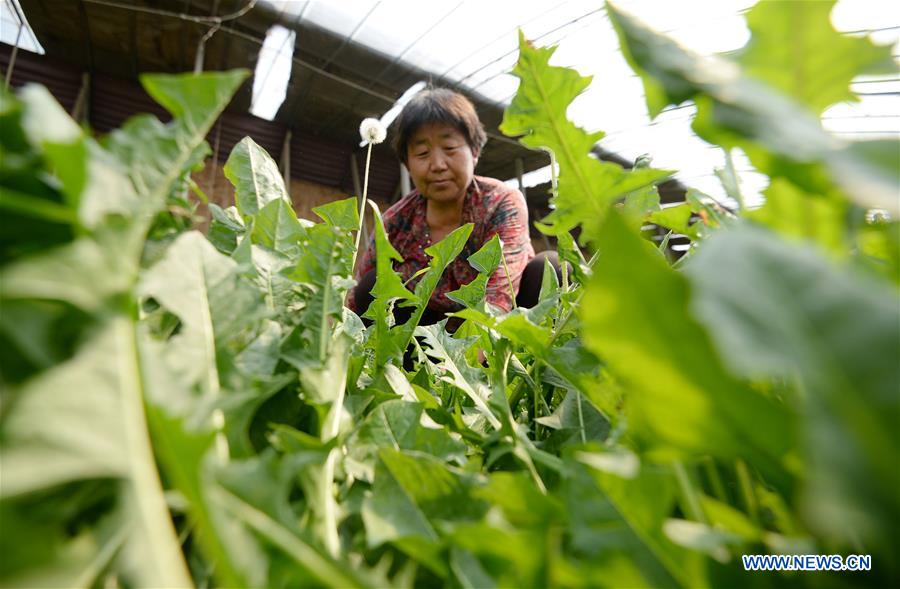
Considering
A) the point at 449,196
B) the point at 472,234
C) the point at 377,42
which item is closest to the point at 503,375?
the point at 472,234

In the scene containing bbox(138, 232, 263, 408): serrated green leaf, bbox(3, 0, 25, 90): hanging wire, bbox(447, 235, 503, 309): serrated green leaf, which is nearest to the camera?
bbox(138, 232, 263, 408): serrated green leaf

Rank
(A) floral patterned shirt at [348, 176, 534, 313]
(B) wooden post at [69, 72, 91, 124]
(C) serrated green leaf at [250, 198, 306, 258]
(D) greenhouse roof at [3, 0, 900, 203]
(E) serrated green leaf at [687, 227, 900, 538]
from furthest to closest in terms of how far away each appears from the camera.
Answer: (B) wooden post at [69, 72, 91, 124]
(D) greenhouse roof at [3, 0, 900, 203]
(A) floral patterned shirt at [348, 176, 534, 313]
(C) serrated green leaf at [250, 198, 306, 258]
(E) serrated green leaf at [687, 227, 900, 538]

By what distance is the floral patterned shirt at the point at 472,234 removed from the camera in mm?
1583

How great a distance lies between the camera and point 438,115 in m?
1.76

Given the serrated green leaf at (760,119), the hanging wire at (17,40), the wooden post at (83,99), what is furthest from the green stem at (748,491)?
the wooden post at (83,99)

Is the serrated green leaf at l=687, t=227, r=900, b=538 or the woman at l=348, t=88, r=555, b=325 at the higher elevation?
the woman at l=348, t=88, r=555, b=325

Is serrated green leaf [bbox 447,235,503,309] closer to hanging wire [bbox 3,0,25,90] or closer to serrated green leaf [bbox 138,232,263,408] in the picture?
serrated green leaf [bbox 138,232,263,408]

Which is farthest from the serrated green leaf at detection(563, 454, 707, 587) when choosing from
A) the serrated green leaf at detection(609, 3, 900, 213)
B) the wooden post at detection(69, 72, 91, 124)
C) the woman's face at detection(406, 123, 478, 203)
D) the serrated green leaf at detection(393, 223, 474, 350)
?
the wooden post at detection(69, 72, 91, 124)

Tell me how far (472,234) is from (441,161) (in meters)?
0.29

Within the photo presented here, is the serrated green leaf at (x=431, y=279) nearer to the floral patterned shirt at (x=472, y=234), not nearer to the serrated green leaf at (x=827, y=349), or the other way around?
the serrated green leaf at (x=827, y=349)

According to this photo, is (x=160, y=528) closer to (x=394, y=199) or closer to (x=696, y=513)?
(x=696, y=513)

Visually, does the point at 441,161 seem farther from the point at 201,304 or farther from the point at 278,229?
the point at 201,304

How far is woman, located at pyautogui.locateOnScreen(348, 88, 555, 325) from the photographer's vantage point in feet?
5.64

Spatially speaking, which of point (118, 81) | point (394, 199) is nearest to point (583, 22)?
point (394, 199)
